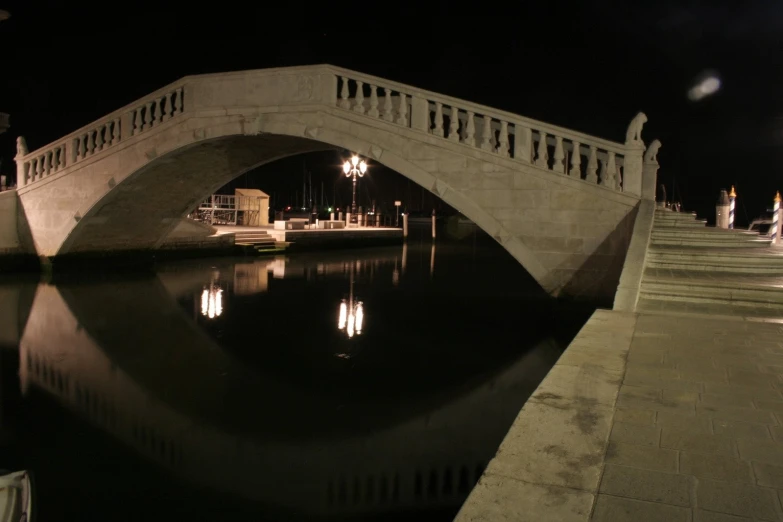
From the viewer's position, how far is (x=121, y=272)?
1135 cm

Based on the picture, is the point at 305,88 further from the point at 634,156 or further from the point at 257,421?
the point at 257,421

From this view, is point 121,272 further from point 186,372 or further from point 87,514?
point 87,514

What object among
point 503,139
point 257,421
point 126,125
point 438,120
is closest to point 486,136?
point 503,139

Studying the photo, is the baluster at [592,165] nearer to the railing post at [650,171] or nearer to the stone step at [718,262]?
the railing post at [650,171]

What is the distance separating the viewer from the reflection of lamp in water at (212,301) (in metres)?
7.54

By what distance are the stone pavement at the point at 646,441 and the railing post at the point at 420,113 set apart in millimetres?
4744

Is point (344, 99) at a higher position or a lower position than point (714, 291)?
higher

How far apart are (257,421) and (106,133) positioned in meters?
8.04

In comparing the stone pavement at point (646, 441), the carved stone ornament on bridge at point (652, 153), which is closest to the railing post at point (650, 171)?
the carved stone ornament on bridge at point (652, 153)

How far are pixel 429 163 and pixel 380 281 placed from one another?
3.59 m

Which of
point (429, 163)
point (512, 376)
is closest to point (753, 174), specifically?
point (429, 163)

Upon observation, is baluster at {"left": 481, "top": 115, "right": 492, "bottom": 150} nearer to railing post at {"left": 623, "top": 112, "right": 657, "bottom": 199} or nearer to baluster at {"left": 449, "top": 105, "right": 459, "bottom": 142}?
baluster at {"left": 449, "top": 105, "right": 459, "bottom": 142}

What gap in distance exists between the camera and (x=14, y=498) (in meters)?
1.72

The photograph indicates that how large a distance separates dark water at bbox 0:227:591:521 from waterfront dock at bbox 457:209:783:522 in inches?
32.1
